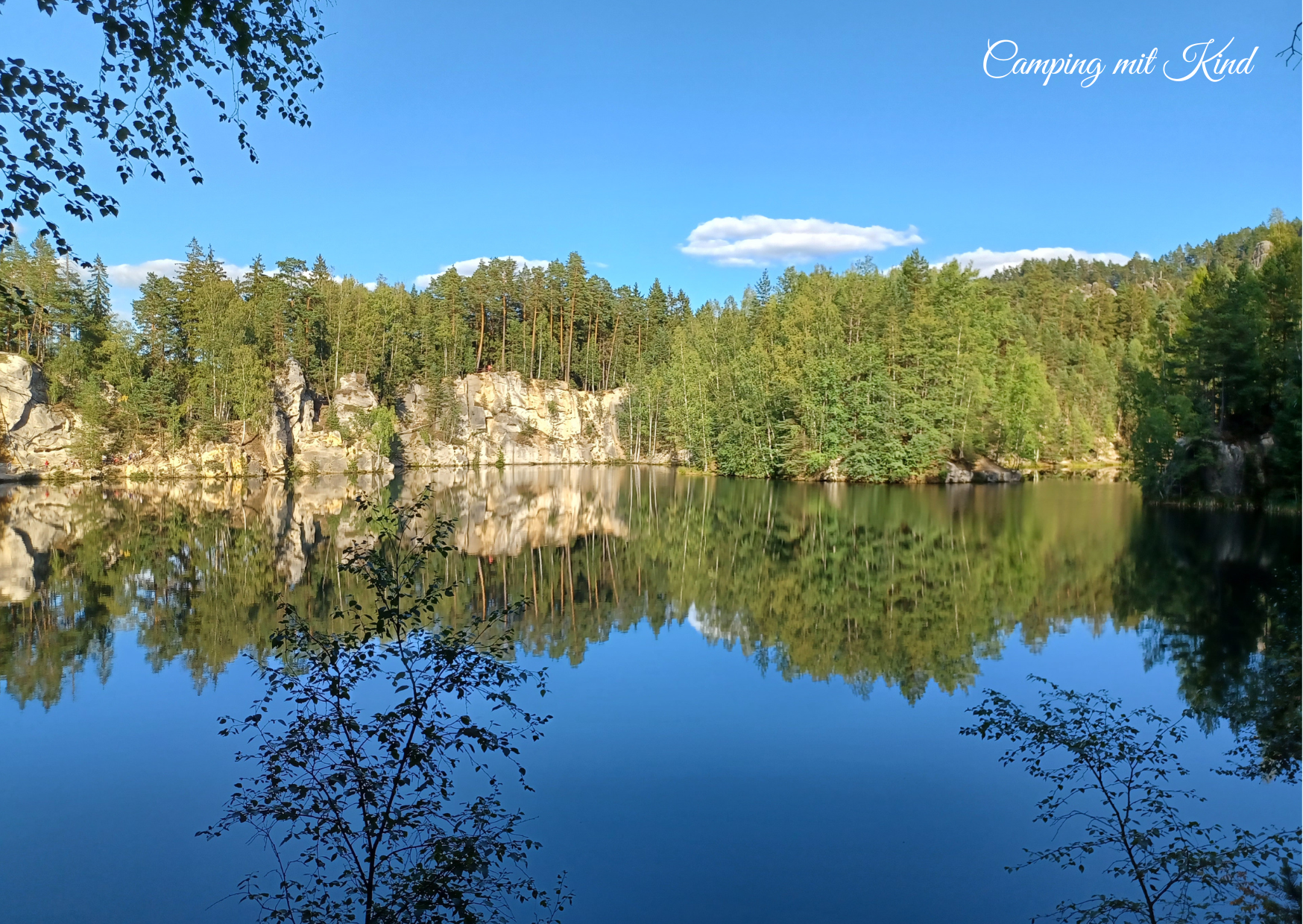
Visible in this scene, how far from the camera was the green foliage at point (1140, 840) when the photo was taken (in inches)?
207

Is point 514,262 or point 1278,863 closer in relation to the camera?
point 1278,863

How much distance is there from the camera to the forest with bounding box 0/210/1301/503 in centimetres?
2989

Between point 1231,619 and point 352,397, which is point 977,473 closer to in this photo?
point 1231,619

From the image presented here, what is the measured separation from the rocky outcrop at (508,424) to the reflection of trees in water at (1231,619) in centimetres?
5367

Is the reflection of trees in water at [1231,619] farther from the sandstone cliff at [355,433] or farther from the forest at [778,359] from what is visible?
the sandstone cliff at [355,433]

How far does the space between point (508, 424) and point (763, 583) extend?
56332mm

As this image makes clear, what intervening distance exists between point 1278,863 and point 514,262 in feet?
236

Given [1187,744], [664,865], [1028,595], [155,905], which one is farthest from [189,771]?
[1028,595]

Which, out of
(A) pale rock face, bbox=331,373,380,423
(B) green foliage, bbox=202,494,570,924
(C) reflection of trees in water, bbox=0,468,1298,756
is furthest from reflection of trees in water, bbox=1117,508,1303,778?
(A) pale rock face, bbox=331,373,380,423

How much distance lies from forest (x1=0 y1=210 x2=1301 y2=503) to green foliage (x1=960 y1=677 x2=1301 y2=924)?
25.0 metres

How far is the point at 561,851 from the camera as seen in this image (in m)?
6.23

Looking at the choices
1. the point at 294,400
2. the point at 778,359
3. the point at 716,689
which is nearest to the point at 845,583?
the point at 716,689

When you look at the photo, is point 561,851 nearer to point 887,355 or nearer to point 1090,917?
point 1090,917

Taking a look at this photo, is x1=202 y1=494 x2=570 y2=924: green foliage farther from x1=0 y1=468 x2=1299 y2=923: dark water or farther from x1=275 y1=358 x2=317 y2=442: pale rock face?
x1=275 y1=358 x2=317 y2=442: pale rock face
